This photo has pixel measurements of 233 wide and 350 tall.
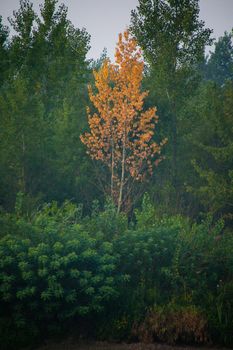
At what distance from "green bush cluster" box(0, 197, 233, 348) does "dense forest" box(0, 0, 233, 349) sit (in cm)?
3

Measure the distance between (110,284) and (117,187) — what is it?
766 cm

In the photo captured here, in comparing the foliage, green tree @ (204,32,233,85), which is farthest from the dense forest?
green tree @ (204,32,233,85)

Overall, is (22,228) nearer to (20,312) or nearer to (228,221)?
(20,312)

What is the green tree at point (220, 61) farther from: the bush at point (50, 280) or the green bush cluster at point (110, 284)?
the bush at point (50, 280)

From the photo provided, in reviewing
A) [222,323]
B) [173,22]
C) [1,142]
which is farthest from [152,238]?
[173,22]

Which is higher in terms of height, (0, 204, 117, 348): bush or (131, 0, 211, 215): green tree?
(131, 0, 211, 215): green tree

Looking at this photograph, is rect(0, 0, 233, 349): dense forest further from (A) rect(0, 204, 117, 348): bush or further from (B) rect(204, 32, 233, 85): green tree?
(B) rect(204, 32, 233, 85): green tree

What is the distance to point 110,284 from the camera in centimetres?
723

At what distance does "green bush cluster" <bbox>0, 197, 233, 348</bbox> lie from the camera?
6.75 m

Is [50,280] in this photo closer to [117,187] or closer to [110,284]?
[110,284]

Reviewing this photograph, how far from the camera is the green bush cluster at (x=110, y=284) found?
266 inches

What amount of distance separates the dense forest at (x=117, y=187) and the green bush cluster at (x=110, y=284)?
26 millimetres

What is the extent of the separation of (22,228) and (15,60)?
1602cm

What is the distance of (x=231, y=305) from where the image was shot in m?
7.24
